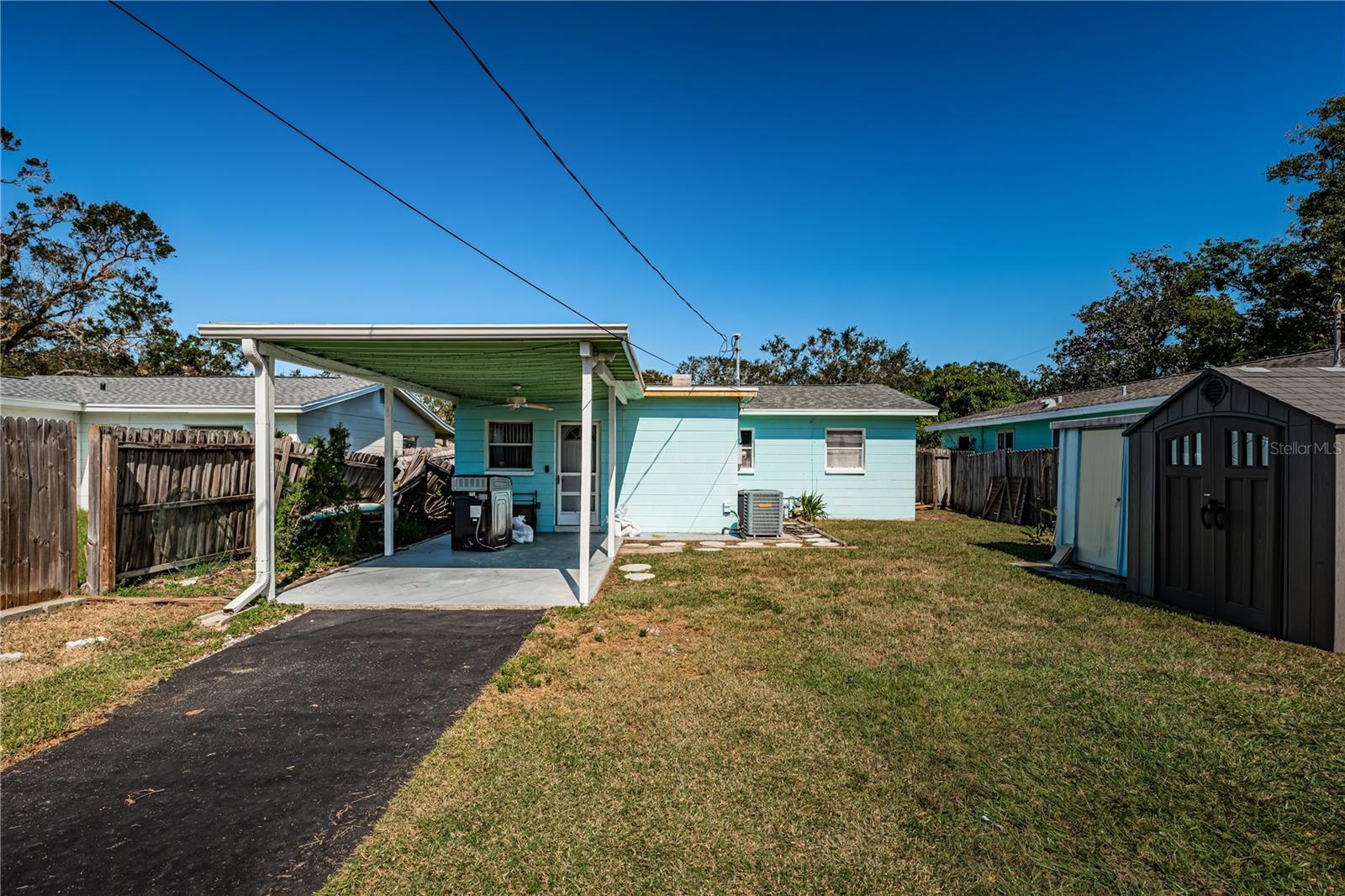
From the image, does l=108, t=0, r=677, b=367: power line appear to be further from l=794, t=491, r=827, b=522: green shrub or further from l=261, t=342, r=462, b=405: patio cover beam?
l=794, t=491, r=827, b=522: green shrub

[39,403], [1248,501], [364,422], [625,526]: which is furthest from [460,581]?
[39,403]

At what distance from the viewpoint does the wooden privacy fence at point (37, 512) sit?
17.4 ft

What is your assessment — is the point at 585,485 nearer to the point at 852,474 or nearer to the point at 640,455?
the point at 640,455

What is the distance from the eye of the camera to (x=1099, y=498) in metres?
7.83

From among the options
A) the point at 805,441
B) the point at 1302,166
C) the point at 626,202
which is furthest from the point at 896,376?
the point at 626,202

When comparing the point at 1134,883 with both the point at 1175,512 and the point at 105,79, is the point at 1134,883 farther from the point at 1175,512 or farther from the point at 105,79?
the point at 105,79

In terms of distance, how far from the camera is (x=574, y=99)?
23.2 feet

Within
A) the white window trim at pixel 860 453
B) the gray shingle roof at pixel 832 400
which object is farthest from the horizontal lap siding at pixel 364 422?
the white window trim at pixel 860 453

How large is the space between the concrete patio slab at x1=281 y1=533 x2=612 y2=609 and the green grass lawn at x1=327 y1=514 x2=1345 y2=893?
114 centimetres

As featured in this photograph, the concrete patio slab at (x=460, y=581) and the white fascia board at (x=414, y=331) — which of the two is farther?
the concrete patio slab at (x=460, y=581)

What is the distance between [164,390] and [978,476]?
2002cm
